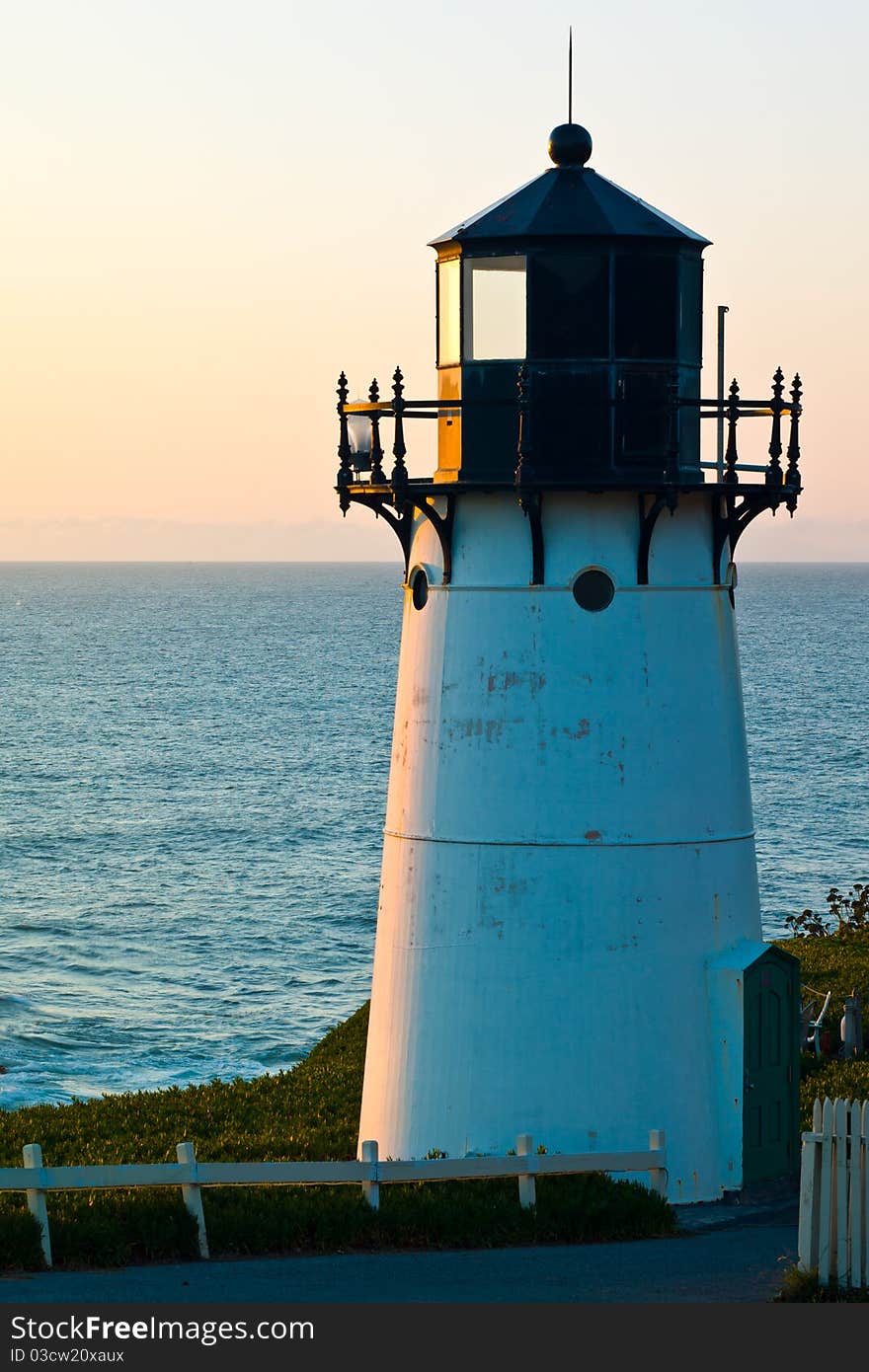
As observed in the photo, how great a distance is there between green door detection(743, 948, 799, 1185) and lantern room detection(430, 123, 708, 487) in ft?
14.9

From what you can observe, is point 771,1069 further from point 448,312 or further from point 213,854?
point 213,854

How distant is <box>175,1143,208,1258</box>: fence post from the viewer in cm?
1529

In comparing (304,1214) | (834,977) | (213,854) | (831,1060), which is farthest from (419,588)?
(213,854)

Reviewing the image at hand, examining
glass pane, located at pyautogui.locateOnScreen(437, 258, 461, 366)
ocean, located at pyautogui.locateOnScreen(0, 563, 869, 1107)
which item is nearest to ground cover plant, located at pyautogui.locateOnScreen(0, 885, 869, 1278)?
glass pane, located at pyautogui.locateOnScreen(437, 258, 461, 366)

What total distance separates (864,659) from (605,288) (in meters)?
134

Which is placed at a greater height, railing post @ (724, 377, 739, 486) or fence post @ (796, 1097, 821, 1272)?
railing post @ (724, 377, 739, 486)

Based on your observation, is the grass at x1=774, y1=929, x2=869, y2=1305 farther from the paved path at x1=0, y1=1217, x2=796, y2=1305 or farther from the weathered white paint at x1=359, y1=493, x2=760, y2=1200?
the weathered white paint at x1=359, y1=493, x2=760, y2=1200

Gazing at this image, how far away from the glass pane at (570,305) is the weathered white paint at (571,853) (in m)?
1.33

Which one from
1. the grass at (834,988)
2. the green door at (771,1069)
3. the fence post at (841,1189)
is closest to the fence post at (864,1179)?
the fence post at (841,1189)

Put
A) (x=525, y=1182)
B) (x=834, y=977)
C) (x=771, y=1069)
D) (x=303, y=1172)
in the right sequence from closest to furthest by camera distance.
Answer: (x=303, y=1172)
(x=525, y=1182)
(x=771, y=1069)
(x=834, y=977)

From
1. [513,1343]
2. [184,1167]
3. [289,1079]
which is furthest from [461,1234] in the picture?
[289,1079]

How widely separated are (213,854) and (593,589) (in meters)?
46.6

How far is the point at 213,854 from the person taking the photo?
208 ft

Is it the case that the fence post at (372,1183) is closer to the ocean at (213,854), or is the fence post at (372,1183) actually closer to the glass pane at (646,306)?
the glass pane at (646,306)
